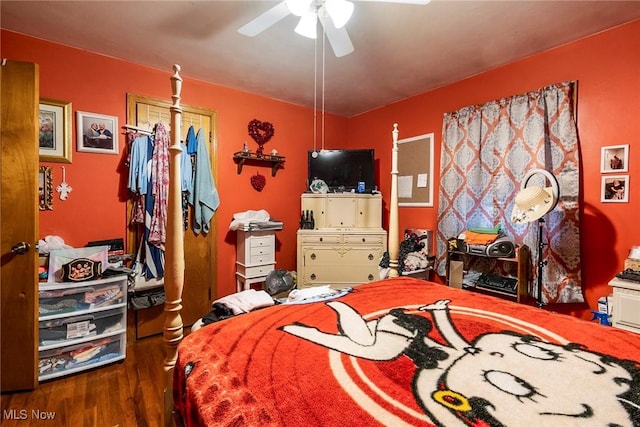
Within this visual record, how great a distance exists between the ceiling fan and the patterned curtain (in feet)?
5.28

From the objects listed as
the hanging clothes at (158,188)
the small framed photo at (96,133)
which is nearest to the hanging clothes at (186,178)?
the hanging clothes at (158,188)

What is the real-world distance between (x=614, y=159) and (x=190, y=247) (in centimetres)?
357

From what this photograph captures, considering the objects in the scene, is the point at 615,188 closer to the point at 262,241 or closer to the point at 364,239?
the point at 364,239

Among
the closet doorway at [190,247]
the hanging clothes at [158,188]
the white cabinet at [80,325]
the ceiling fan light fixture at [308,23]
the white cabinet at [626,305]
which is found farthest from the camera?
the closet doorway at [190,247]

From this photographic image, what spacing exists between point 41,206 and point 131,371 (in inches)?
56.1

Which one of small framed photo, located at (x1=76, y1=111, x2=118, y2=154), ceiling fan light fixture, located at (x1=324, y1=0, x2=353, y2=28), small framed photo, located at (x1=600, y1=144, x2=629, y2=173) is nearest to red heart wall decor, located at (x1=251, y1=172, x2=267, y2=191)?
small framed photo, located at (x1=76, y1=111, x2=118, y2=154)

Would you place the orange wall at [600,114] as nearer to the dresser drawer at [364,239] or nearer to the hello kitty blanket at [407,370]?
the hello kitty blanket at [407,370]

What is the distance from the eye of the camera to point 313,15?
5.21 ft

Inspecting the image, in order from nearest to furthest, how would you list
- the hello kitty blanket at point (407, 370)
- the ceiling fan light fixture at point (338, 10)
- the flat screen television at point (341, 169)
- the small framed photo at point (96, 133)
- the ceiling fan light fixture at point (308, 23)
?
the hello kitty blanket at point (407, 370), the ceiling fan light fixture at point (338, 10), the ceiling fan light fixture at point (308, 23), the small framed photo at point (96, 133), the flat screen television at point (341, 169)

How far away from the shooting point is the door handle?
1.76 meters

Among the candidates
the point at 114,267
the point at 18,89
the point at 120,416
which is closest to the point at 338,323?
the point at 120,416

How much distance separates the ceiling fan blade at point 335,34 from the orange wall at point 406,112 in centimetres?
121

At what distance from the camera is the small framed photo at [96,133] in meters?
2.31

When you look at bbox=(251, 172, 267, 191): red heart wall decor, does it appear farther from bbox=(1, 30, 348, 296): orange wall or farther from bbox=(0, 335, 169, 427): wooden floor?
bbox=(0, 335, 169, 427): wooden floor
